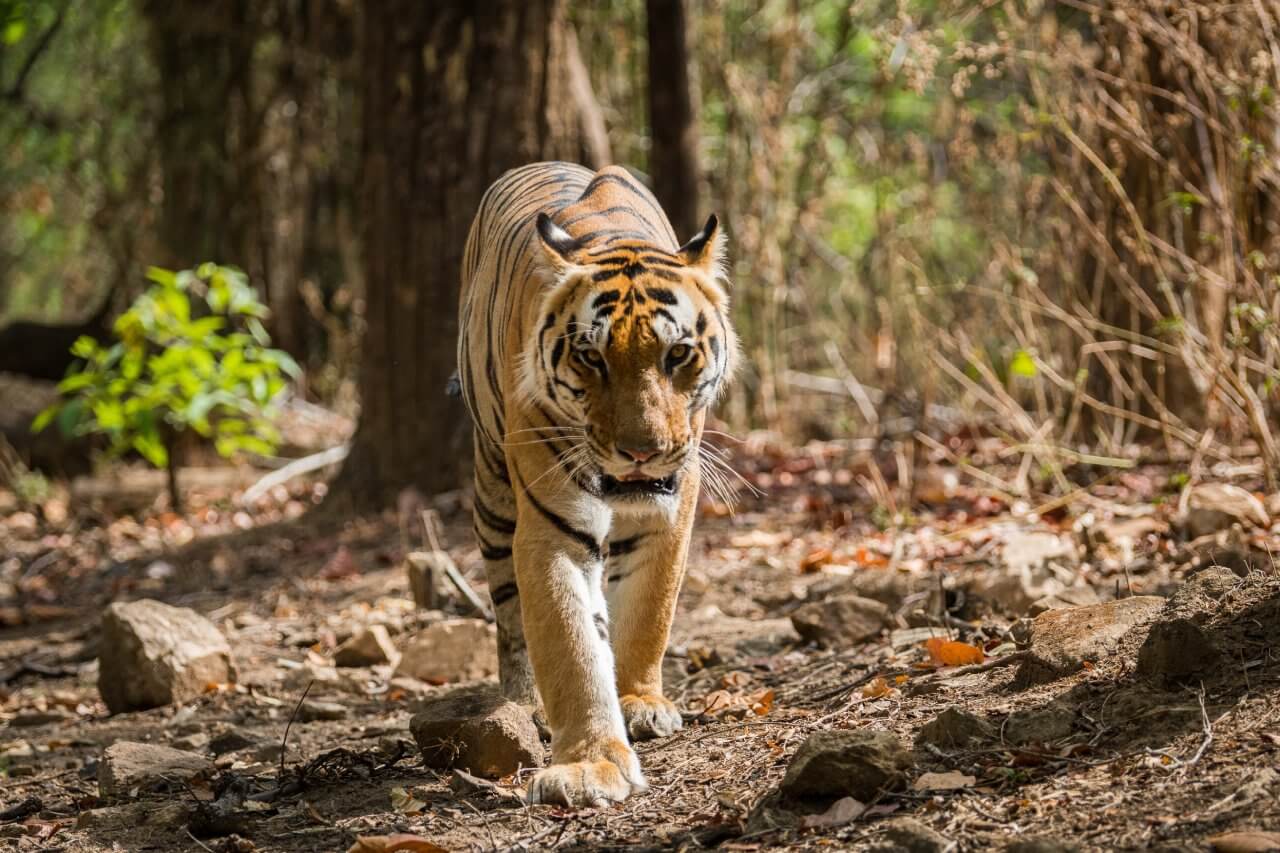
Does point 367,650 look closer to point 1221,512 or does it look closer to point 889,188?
point 1221,512

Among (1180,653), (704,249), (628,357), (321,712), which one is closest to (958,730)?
(1180,653)

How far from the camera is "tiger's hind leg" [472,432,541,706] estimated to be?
485 centimetres

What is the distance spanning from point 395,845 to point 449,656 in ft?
7.28

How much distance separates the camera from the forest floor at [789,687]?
319 cm

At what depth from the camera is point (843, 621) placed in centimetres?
509

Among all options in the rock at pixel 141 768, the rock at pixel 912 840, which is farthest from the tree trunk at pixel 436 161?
the rock at pixel 912 840

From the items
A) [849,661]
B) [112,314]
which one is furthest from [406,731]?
[112,314]

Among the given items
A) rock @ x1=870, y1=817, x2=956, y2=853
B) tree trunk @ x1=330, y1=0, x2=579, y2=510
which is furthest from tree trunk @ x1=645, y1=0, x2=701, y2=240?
rock @ x1=870, y1=817, x2=956, y2=853

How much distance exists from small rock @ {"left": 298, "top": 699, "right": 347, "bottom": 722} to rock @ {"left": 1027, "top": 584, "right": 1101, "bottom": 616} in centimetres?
242

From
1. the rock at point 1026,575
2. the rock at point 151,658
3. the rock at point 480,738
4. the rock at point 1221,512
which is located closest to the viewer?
the rock at point 480,738

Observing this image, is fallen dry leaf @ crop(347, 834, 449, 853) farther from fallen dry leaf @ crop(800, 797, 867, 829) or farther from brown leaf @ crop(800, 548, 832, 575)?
brown leaf @ crop(800, 548, 832, 575)

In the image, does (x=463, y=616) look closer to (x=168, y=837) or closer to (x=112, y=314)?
(x=168, y=837)

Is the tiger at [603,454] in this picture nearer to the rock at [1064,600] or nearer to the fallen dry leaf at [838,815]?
the fallen dry leaf at [838,815]

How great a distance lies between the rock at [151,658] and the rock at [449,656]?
78 cm
